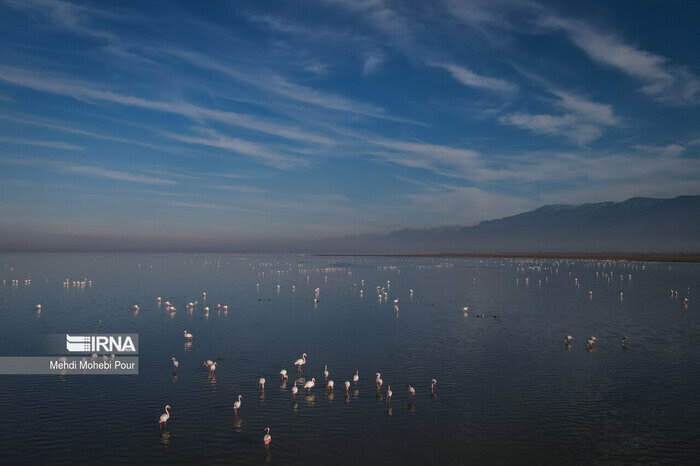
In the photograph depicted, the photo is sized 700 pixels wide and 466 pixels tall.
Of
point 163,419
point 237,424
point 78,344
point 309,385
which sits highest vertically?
point 78,344

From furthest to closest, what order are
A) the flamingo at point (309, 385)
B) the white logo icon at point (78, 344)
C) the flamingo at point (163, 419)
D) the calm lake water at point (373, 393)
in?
the white logo icon at point (78, 344), the flamingo at point (309, 385), the flamingo at point (163, 419), the calm lake water at point (373, 393)

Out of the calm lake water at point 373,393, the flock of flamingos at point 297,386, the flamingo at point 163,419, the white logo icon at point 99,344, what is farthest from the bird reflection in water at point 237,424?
the white logo icon at point 99,344

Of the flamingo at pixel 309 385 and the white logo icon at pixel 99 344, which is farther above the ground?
the white logo icon at pixel 99 344

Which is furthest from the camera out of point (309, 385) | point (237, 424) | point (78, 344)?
point (78, 344)

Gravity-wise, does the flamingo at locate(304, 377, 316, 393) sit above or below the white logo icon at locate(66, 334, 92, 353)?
below

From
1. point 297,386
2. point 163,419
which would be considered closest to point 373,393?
point 297,386

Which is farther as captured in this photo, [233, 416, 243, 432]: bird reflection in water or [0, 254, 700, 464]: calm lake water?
[233, 416, 243, 432]: bird reflection in water

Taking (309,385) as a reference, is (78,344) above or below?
above

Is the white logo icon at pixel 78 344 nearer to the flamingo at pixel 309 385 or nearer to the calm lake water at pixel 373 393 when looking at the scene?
the calm lake water at pixel 373 393

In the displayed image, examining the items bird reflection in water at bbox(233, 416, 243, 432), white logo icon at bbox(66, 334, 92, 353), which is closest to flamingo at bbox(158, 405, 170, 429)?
bird reflection in water at bbox(233, 416, 243, 432)

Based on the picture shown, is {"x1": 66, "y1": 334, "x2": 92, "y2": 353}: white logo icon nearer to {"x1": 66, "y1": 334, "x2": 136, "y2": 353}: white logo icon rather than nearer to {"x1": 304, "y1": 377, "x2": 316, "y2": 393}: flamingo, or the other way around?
{"x1": 66, "y1": 334, "x2": 136, "y2": 353}: white logo icon

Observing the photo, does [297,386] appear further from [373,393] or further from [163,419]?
[163,419]

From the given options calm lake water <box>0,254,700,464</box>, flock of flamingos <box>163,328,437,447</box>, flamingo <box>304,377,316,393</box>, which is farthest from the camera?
flamingo <box>304,377,316,393</box>

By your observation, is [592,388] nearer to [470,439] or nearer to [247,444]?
[470,439]
